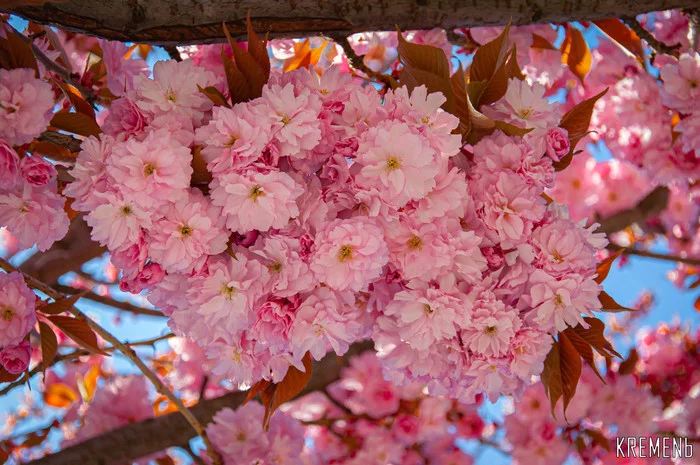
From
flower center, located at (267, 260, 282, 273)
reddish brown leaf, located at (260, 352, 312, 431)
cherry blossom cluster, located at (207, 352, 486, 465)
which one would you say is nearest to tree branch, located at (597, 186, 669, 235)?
cherry blossom cluster, located at (207, 352, 486, 465)

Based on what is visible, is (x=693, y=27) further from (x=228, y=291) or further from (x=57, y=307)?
(x=57, y=307)

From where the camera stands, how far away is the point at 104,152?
0.72 m

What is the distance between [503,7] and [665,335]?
250 cm

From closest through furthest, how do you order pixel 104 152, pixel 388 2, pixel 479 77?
pixel 104 152 → pixel 479 77 → pixel 388 2

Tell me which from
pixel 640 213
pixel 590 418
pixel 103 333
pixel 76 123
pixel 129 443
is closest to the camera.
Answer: pixel 76 123

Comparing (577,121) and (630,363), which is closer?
(577,121)

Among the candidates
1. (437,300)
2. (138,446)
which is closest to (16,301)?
(437,300)

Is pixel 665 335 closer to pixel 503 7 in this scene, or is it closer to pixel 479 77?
pixel 503 7

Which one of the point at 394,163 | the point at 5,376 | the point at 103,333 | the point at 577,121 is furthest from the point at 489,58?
the point at 5,376

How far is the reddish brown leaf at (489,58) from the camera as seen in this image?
0.84 m

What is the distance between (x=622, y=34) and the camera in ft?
4.67

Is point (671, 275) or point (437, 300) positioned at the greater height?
point (671, 275)

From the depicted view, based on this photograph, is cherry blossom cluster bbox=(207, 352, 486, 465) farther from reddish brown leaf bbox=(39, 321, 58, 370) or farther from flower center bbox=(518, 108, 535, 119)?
flower center bbox=(518, 108, 535, 119)

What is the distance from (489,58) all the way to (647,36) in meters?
0.70
